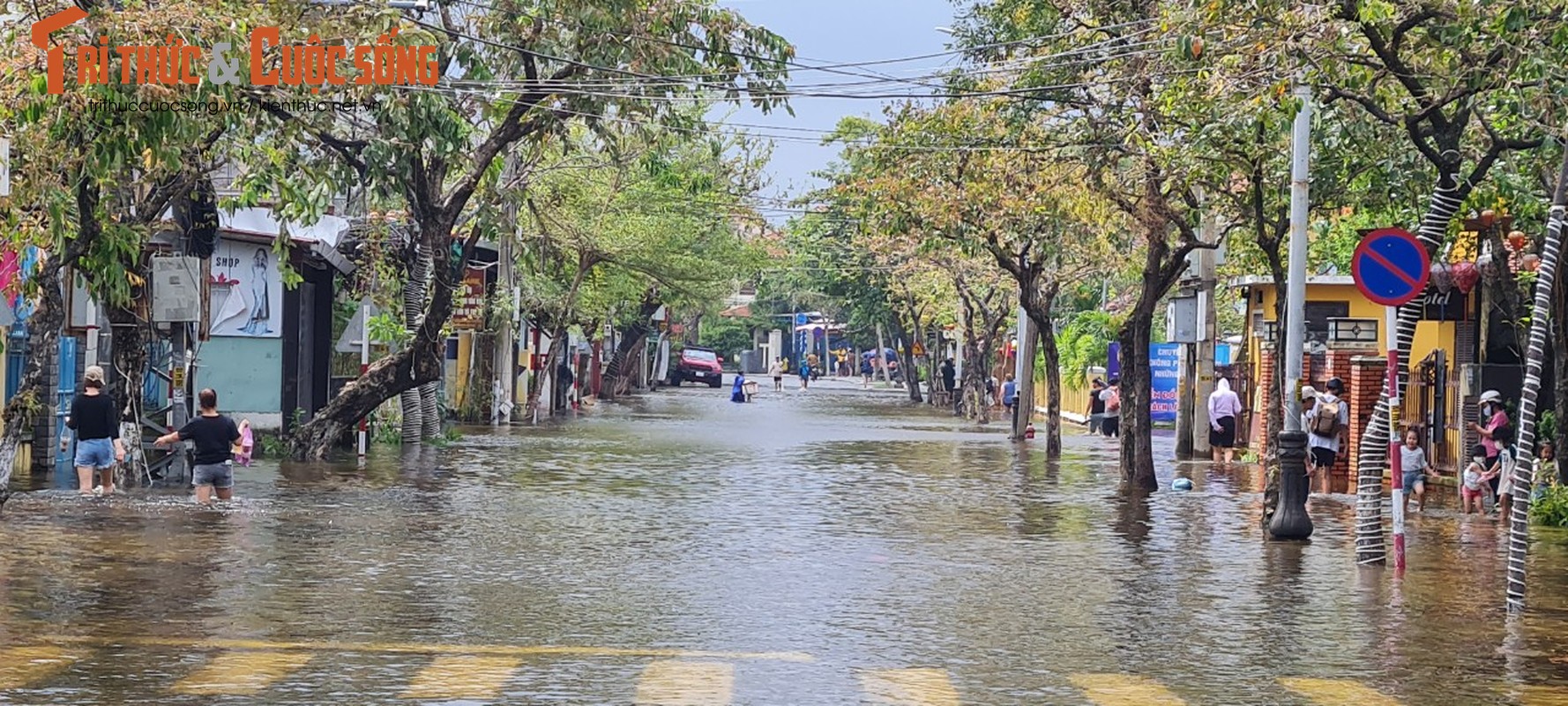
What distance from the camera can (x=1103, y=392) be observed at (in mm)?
48438

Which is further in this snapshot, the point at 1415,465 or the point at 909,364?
the point at 909,364

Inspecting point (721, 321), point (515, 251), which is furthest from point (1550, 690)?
point (721, 321)

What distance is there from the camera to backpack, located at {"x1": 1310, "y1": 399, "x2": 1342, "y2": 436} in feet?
87.3

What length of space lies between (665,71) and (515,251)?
18402mm

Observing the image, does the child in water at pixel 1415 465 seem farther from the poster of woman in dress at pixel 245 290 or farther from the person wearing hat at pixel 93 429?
the poster of woman in dress at pixel 245 290

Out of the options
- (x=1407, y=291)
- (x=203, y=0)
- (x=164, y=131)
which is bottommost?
(x=1407, y=291)

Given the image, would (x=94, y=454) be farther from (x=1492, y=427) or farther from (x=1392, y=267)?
(x=1492, y=427)

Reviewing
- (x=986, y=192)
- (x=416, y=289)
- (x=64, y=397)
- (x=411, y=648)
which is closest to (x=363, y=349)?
(x=416, y=289)

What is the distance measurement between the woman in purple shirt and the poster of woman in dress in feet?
52.0

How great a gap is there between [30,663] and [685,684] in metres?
3.42

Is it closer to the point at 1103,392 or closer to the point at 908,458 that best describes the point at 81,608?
the point at 908,458

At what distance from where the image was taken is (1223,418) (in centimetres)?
3528

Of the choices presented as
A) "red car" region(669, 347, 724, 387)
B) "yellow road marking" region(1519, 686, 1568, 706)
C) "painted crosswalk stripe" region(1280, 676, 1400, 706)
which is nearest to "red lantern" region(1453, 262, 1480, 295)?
"yellow road marking" region(1519, 686, 1568, 706)

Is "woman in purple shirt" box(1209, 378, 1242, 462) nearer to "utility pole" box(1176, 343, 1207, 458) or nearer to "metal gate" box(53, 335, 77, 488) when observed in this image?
"utility pole" box(1176, 343, 1207, 458)
